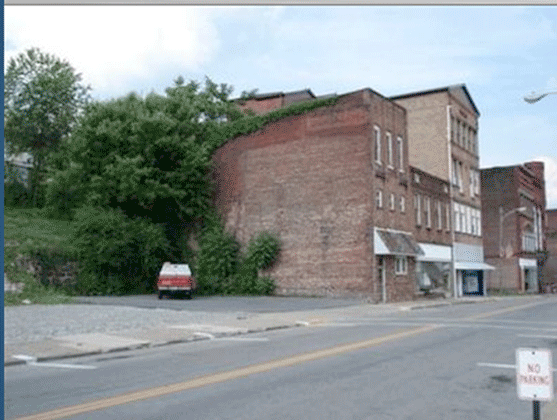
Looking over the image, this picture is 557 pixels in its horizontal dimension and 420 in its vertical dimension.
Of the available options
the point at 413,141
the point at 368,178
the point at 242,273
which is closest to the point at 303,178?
the point at 368,178

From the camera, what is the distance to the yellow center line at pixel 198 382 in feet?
26.0

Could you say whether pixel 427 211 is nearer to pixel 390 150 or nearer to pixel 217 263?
pixel 390 150

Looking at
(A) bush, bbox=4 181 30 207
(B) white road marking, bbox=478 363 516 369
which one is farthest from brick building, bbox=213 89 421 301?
(B) white road marking, bbox=478 363 516 369

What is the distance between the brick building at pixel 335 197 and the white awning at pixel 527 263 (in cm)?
2773

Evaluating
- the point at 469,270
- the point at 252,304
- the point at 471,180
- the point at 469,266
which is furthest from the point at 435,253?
the point at 252,304

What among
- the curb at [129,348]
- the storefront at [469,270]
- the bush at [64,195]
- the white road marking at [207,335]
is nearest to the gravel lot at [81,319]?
the white road marking at [207,335]

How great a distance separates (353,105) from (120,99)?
44.5ft

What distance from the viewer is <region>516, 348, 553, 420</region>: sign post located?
5047 mm

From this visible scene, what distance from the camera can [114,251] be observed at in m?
37.1

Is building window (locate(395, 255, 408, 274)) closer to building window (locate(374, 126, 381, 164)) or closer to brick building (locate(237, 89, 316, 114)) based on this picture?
building window (locate(374, 126, 381, 164))

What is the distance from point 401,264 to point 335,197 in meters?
5.82

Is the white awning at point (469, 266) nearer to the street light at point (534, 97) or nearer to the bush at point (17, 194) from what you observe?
the bush at point (17, 194)

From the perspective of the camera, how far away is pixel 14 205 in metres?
46.0

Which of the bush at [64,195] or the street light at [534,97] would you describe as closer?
the street light at [534,97]
